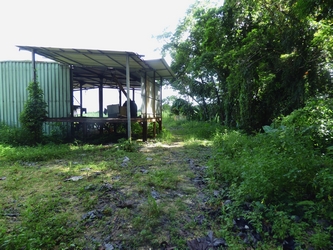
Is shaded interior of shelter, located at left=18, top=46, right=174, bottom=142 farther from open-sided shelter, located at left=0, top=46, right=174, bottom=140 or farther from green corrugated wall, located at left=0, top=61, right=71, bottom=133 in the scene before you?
green corrugated wall, located at left=0, top=61, right=71, bottom=133

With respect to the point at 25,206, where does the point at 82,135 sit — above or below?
above

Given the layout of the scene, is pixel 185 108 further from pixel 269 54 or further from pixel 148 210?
pixel 148 210

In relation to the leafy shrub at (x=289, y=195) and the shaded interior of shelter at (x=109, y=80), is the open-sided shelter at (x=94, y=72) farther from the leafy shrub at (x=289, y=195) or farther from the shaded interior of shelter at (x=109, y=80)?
the leafy shrub at (x=289, y=195)

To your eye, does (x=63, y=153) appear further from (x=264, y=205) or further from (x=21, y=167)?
(x=264, y=205)

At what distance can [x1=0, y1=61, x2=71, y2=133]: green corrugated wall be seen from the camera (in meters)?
7.30

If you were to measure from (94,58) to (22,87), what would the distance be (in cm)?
315

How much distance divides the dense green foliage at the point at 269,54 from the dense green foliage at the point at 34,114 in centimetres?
709

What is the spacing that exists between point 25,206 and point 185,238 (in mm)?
2168

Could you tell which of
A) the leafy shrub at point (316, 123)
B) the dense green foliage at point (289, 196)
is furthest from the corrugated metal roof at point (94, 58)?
the dense green foliage at point (289, 196)

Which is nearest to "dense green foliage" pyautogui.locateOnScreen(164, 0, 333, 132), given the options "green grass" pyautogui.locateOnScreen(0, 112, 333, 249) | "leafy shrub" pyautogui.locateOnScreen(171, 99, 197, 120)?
"green grass" pyautogui.locateOnScreen(0, 112, 333, 249)

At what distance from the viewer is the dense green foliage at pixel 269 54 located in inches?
243

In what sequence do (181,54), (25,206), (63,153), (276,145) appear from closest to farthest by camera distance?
(25,206), (276,145), (63,153), (181,54)

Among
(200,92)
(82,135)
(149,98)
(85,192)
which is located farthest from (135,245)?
(200,92)

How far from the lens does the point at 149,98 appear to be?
8.65m
